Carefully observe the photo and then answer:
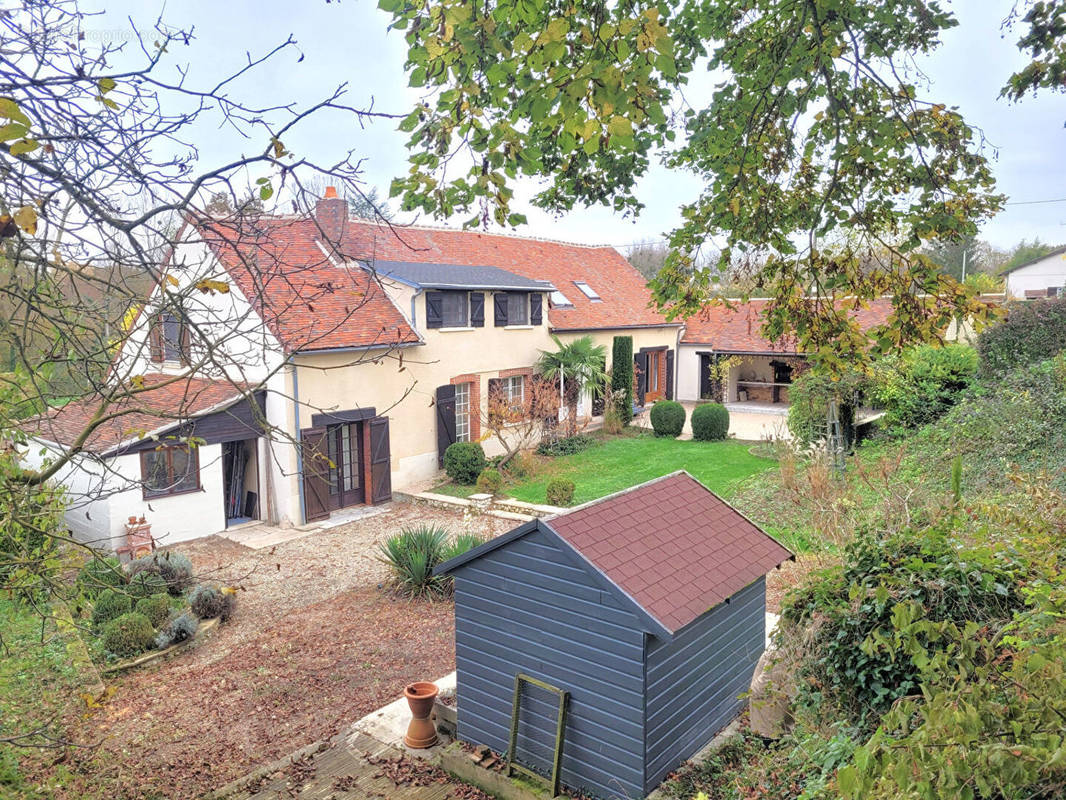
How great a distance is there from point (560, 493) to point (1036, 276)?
3661 centimetres

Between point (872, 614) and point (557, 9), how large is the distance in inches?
171

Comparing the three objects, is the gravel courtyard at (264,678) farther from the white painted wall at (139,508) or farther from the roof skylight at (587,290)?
the roof skylight at (587,290)

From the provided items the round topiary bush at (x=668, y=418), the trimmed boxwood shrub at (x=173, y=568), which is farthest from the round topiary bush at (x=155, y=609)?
the round topiary bush at (x=668, y=418)

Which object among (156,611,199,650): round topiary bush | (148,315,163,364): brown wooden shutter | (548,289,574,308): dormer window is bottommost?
(156,611,199,650): round topiary bush

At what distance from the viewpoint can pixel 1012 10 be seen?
480 cm

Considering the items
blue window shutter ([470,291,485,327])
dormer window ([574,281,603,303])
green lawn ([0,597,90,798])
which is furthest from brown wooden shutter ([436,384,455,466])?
green lawn ([0,597,90,798])

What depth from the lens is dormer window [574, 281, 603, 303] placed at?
2414 cm

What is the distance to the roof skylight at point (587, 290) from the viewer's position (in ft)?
79.4

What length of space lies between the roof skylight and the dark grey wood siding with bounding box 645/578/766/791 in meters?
17.7

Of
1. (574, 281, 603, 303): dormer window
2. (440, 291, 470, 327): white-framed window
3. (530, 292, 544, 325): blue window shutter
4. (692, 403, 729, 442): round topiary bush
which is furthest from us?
(574, 281, 603, 303): dormer window

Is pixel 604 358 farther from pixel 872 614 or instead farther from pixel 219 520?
pixel 872 614

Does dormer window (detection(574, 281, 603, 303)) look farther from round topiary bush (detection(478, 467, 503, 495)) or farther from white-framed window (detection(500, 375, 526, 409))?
round topiary bush (detection(478, 467, 503, 495))

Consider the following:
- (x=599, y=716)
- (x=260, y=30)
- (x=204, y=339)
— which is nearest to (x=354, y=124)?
(x=260, y=30)

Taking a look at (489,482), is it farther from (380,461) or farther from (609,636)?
(609,636)
